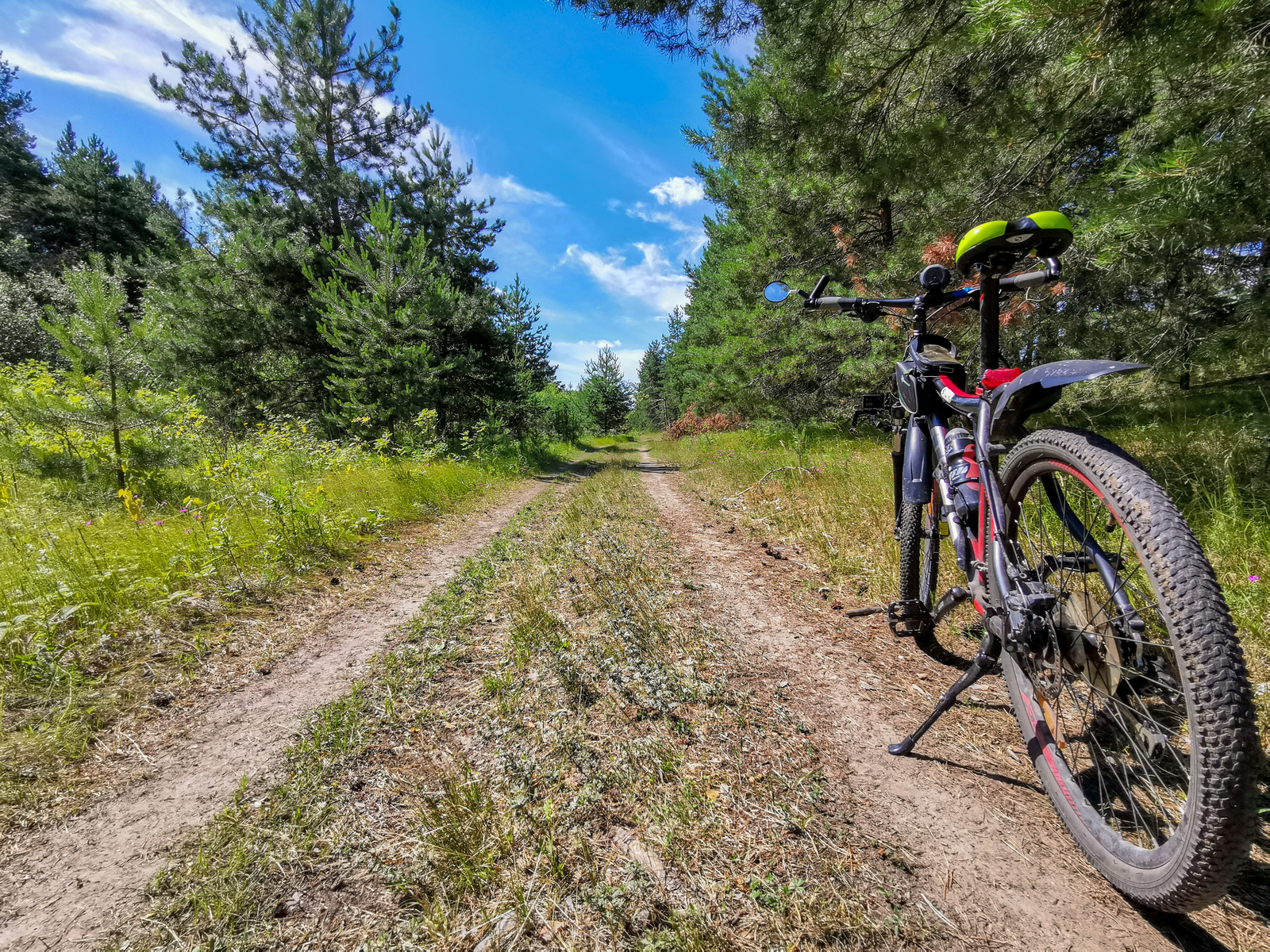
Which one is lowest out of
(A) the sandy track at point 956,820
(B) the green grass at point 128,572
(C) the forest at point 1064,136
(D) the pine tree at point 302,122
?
(A) the sandy track at point 956,820

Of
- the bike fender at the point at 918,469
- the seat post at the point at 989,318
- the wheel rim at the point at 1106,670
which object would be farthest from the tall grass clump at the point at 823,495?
the seat post at the point at 989,318

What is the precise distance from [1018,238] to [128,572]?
19.4ft

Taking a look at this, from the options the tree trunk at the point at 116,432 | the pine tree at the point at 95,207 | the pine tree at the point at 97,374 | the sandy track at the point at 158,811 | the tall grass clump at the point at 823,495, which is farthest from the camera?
the pine tree at the point at 95,207

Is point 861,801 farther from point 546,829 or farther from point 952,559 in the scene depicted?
point 952,559

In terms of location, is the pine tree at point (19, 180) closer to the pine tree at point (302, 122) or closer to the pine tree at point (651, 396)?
the pine tree at point (302, 122)

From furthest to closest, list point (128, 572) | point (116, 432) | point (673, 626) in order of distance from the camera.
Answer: point (116, 432), point (128, 572), point (673, 626)

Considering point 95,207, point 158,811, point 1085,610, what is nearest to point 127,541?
point 158,811

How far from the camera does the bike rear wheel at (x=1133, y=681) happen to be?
3.18ft

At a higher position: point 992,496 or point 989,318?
point 989,318

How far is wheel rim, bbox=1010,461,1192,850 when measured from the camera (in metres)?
1.25

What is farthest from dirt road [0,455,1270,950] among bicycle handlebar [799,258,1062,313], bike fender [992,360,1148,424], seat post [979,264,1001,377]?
bicycle handlebar [799,258,1062,313]

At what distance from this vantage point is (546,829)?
1.51 meters

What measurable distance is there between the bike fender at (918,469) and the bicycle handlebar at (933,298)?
0.71 meters

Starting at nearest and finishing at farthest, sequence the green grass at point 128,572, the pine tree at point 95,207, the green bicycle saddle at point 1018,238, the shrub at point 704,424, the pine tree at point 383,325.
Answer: the green bicycle saddle at point 1018,238 → the green grass at point 128,572 → the pine tree at point 383,325 → the shrub at point 704,424 → the pine tree at point 95,207
